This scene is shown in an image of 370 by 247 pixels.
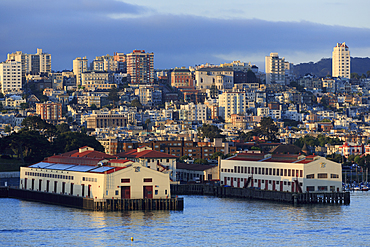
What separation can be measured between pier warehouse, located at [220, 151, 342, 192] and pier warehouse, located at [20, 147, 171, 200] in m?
16.8

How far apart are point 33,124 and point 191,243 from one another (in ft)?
280

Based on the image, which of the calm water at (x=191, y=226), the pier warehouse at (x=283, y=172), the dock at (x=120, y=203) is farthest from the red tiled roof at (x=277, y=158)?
the dock at (x=120, y=203)

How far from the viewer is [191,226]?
61281mm

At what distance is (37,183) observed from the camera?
84188 millimetres

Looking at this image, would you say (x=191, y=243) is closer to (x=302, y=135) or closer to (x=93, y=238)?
(x=93, y=238)

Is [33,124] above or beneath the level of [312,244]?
above

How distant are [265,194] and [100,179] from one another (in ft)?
75.0

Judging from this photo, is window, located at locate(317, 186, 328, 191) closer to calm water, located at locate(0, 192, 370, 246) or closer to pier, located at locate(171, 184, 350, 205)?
pier, located at locate(171, 184, 350, 205)

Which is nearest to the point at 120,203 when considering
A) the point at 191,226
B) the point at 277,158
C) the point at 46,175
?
the point at 191,226

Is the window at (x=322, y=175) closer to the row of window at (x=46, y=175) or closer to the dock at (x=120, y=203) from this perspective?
the dock at (x=120, y=203)

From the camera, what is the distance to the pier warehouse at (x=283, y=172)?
8194cm

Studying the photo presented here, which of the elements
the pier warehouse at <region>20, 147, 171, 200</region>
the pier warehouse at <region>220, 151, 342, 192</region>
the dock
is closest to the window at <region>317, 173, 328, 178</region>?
the pier warehouse at <region>220, 151, 342, 192</region>

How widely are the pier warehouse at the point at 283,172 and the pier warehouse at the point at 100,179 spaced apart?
55.3 feet

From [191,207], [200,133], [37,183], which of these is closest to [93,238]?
[191,207]
